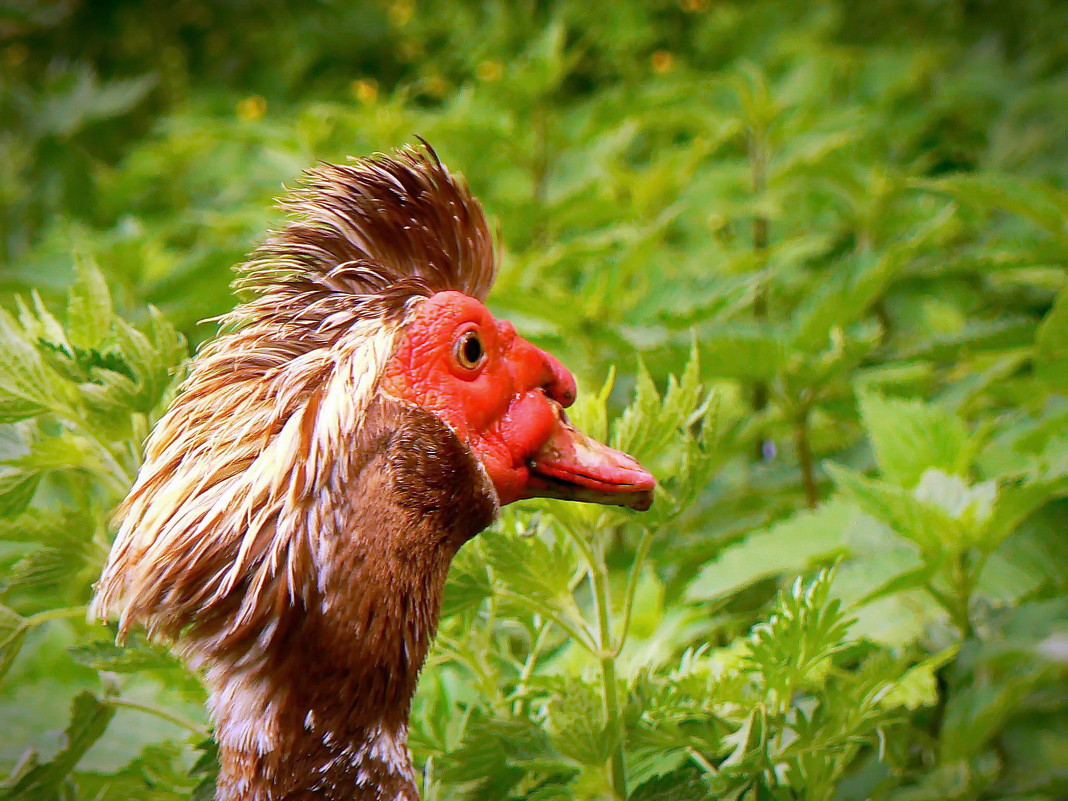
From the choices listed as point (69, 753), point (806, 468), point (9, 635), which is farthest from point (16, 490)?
point (806, 468)

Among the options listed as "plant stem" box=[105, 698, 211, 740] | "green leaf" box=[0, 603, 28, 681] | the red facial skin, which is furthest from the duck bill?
"green leaf" box=[0, 603, 28, 681]

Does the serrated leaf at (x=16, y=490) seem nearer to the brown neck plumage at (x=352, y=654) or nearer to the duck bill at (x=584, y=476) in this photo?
the brown neck plumage at (x=352, y=654)

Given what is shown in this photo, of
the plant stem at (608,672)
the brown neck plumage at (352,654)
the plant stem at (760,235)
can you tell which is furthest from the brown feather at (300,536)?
the plant stem at (760,235)

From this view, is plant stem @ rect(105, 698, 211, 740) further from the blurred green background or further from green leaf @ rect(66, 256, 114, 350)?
green leaf @ rect(66, 256, 114, 350)

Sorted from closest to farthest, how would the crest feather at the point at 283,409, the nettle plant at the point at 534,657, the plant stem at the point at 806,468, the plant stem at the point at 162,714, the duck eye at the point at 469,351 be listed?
1. the crest feather at the point at 283,409
2. the duck eye at the point at 469,351
3. the nettle plant at the point at 534,657
4. the plant stem at the point at 162,714
5. the plant stem at the point at 806,468

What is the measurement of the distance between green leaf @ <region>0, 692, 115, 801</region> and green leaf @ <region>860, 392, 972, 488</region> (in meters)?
1.15

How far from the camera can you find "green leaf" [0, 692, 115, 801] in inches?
50.2

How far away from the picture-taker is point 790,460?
2.22m

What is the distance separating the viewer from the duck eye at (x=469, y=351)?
42.0 inches

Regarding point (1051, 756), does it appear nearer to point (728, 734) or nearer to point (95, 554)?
point (728, 734)

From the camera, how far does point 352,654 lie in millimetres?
989

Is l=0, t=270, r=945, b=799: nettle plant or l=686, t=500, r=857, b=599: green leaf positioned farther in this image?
l=686, t=500, r=857, b=599: green leaf

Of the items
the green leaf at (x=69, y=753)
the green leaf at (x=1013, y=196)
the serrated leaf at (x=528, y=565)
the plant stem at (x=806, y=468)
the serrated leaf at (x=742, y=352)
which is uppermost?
the green leaf at (x=1013, y=196)

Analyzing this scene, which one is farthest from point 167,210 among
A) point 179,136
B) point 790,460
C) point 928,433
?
point 928,433
